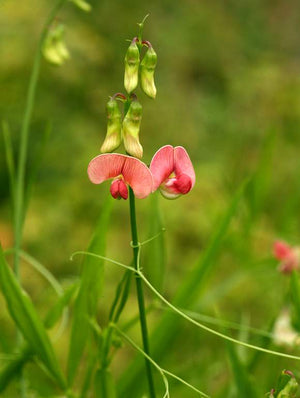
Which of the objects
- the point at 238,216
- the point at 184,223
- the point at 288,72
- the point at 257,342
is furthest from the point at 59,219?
the point at 288,72

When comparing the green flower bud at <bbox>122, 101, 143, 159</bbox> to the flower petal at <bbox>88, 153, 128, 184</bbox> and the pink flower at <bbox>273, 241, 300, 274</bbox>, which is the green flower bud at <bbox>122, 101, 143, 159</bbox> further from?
the pink flower at <bbox>273, 241, 300, 274</bbox>

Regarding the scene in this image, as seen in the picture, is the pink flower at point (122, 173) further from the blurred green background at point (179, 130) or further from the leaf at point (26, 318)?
the blurred green background at point (179, 130)

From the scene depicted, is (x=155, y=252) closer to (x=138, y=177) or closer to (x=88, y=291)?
(x=88, y=291)

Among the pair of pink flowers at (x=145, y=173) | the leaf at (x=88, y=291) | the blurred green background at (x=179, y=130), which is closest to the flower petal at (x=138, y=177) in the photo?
the pair of pink flowers at (x=145, y=173)

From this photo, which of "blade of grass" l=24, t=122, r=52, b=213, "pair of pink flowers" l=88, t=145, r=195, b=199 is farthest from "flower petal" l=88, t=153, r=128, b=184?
"blade of grass" l=24, t=122, r=52, b=213

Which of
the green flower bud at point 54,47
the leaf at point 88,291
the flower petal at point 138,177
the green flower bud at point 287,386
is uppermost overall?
the green flower bud at point 54,47

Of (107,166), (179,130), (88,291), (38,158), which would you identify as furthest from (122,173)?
(179,130)
